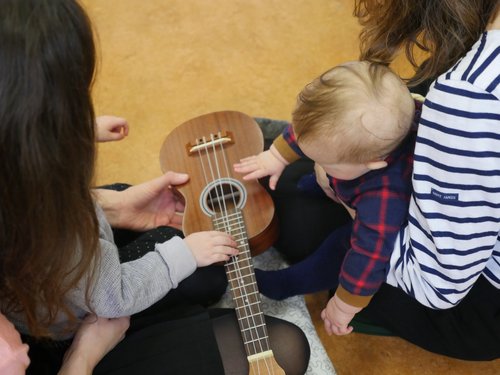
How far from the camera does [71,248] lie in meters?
0.71

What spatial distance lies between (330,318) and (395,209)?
0.98ft

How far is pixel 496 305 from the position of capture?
0.92 m

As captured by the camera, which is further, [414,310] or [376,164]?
[414,310]

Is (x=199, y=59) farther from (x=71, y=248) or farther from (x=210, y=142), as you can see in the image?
(x=71, y=248)

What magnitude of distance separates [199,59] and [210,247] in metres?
1.01

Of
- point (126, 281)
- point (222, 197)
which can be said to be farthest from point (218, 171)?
point (126, 281)

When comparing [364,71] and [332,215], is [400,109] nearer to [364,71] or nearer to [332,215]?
[364,71]

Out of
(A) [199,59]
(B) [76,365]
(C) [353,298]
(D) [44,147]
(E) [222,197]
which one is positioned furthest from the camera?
(A) [199,59]

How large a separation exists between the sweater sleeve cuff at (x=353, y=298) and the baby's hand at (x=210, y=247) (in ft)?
0.71

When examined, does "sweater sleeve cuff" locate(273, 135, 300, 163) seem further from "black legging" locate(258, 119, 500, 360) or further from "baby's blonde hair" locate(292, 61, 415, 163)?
"baby's blonde hair" locate(292, 61, 415, 163)

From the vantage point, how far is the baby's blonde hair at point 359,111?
823mm

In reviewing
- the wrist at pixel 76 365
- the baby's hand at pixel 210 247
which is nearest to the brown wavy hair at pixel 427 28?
the baby's hand at pixel 210 247

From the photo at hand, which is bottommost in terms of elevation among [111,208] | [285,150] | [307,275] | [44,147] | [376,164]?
[307,275]

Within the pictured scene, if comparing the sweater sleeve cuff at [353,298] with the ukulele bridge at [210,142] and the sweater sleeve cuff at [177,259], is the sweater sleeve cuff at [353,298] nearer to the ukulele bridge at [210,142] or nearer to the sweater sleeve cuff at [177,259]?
the sweater sleeve cuff at [177,259]
